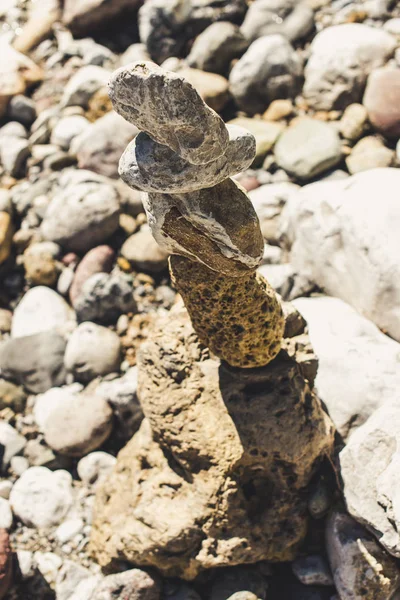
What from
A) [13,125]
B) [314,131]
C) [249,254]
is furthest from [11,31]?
[249,254]

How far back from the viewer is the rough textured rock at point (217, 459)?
3256 mm

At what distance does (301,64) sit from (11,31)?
5.44 meters

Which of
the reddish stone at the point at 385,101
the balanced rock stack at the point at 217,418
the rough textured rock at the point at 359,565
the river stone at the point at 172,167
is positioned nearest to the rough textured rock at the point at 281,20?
the reddish stone at the point at 385,101

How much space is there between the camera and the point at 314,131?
5879 mm

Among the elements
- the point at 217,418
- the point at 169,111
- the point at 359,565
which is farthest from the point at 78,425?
the point at 169,111

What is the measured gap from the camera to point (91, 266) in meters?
5.64

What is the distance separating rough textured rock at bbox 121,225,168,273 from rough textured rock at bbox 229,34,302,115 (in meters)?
2.18

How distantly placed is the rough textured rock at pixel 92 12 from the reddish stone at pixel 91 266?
4.29m

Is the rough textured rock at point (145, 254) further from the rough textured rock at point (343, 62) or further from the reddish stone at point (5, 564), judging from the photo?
the reddish stone at point (5, 564)

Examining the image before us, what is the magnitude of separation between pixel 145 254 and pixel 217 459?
9.01ft

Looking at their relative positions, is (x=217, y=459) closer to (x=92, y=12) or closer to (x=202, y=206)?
(x=202, y=206)

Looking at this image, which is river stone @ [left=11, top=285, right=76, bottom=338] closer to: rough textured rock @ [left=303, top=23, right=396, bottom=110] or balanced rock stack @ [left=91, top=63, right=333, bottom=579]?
balanced rock stack @ [left=91, top=63, right=333, bottom=579]

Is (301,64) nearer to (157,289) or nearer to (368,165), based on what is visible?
(368,165)

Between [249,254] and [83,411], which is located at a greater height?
[249,254]
